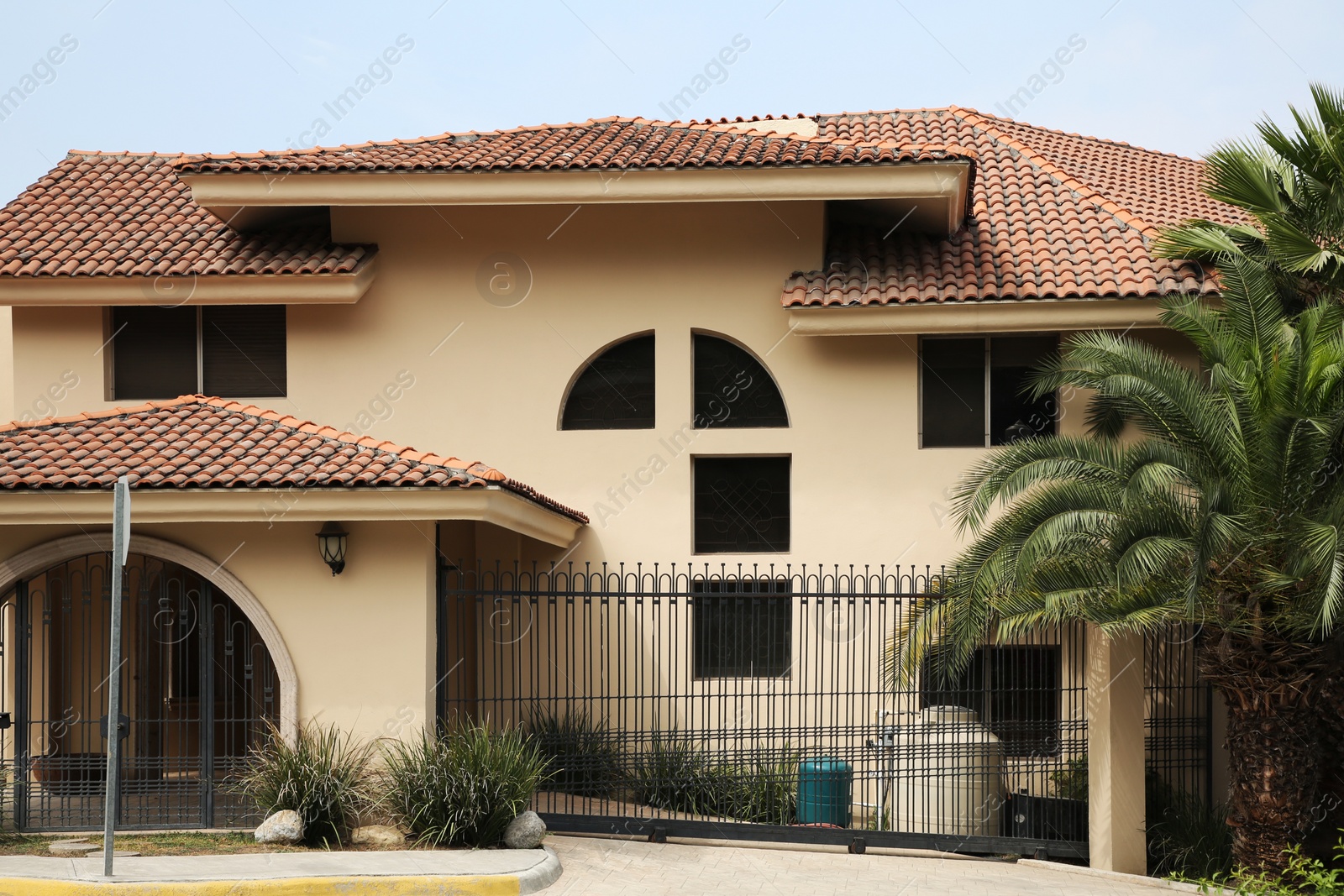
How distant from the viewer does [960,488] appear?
13805mm

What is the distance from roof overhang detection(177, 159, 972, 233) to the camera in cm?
1428

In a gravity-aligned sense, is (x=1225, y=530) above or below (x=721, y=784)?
above

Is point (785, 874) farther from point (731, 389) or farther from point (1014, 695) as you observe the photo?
point (731, 389)

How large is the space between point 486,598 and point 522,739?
2.55 meters

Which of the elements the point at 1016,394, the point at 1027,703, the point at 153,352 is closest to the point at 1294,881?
the point at 1027,703

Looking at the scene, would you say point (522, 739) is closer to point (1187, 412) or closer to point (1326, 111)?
point (1187, 412)

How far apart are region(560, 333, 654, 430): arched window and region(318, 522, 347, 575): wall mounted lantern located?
4.19m

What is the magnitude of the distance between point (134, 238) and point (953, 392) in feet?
32.8

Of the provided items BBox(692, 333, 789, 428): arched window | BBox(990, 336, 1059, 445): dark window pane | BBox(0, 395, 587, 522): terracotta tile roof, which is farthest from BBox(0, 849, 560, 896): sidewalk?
BBox(990, 336, 1059, 445): dark window pane

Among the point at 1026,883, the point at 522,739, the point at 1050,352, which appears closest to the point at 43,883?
the point at 522,739

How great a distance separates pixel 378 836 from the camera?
10.7 m

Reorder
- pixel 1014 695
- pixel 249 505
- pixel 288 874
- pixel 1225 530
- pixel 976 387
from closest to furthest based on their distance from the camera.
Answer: pixel 288 874
pixel 1225 530
pixel 249 505
pixel 1014 695
pixel 976 387

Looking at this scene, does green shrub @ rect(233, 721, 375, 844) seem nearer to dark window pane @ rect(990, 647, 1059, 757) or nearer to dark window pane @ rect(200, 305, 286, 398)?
dark window pane @ rect(200, 305, 286, 398)

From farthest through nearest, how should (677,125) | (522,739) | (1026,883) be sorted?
(677,125) < (522,739) < (1026,883)
